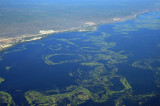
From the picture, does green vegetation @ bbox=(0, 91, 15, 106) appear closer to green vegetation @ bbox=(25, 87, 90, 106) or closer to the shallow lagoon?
the shallow lagoon

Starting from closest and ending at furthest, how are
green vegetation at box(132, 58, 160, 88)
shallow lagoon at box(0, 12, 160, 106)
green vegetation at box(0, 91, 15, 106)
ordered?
green vegetation at box(0, 91, 15, 106)
shallow lagoon at box(0, 12, 160, 106)
green vegetation at box(132, 58, 160, 88)

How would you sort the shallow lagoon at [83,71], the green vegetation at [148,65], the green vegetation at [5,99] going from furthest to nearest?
the green vegetation at [148,65] → the shallow lagoon at [83,71] → the green vegetation at [5,99]

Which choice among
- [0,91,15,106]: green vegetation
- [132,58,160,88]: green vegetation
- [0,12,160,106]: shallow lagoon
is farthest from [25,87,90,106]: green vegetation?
[132,58,160,88]: green vegetation

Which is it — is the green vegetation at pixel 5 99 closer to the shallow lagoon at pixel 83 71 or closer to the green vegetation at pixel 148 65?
the shallow lagoon at pixel 83 71

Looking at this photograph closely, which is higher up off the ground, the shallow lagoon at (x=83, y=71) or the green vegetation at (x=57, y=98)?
the shallow lagoon at (x=83, y=71)

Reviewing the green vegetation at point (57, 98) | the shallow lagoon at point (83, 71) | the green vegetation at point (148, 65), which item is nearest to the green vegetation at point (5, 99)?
the shallow lagoon at point (83, 71)

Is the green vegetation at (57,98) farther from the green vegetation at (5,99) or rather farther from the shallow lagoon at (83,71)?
the green vegetation at (5,99)

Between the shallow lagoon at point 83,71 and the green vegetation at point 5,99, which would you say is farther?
the shallow lagoon at point 83,71

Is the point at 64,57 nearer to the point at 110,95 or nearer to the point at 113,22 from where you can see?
the point at 110,95

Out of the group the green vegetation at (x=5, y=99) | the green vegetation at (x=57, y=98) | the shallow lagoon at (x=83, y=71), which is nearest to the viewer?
the green vegetation at (x=5, y=99)

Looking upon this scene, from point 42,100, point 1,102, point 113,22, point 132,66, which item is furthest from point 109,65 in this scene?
point 113,22
